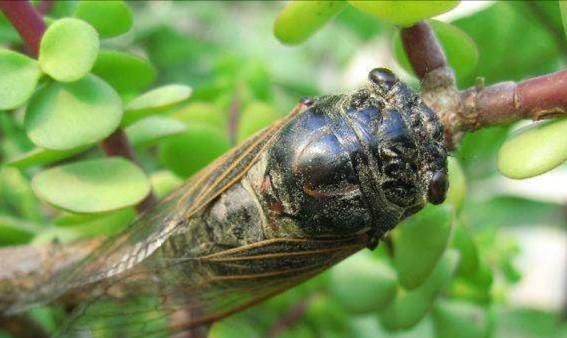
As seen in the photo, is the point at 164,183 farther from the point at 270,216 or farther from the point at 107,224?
the point at 270,216

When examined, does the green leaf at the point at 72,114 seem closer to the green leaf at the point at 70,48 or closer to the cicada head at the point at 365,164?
the green leaf at the point at 70,48

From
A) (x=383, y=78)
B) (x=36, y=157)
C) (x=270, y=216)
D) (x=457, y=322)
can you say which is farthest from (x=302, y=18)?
(x=457, y=322)

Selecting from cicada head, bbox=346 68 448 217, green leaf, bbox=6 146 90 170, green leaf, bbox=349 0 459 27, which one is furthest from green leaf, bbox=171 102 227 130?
green leaf, bbox=349 0 459 27

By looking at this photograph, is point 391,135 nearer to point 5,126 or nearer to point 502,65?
point 502,65

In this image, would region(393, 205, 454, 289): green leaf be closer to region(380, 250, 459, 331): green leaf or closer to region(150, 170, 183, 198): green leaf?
region(380, 250, 459, 331): green leaf

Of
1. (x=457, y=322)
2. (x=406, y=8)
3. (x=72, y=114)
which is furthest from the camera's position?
(x=457, y=322)

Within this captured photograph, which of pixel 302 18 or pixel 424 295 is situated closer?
pixel 302 18

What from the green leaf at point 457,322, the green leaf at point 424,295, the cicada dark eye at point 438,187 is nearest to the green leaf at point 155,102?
the cicada dark eye at point 438,187
